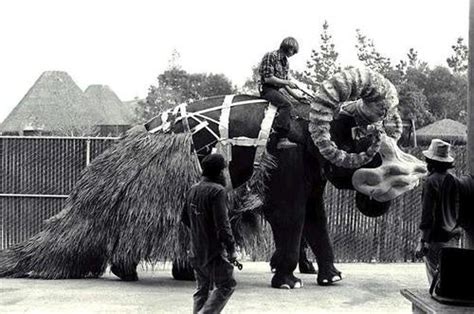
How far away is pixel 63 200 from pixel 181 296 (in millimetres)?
5020

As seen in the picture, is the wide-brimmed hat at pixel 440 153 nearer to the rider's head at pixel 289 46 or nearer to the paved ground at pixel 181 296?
the paved ground at pixel 181 296

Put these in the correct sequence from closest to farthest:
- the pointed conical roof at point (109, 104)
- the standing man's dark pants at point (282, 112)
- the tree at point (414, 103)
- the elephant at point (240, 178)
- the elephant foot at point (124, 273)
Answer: the elephant at point (240, 178)
the standing man's dark pants at point (282, 112)
the elephant foot at point (124, 273)
the tree at point (414, 103)
the pointed conical roof at point (109, 104)

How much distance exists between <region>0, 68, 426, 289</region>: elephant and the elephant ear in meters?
0.01

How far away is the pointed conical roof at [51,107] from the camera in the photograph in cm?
4138

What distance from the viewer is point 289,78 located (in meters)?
10.2

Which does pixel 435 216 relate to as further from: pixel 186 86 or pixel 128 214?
pixel 186 86

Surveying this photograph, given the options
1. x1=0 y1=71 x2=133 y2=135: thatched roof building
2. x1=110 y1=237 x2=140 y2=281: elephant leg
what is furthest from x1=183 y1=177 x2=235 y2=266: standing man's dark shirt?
x1=0 y1=71 x2=133 y2=135: thatched roof building

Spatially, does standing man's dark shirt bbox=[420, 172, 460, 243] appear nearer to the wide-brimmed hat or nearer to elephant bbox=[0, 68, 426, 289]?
the wide-brimmed hat

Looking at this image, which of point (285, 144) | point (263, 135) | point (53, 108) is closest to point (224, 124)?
point (263, 135)

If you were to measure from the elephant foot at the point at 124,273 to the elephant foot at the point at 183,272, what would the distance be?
1.68 feet

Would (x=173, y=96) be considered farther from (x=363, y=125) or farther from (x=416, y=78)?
(x=363, y=125)

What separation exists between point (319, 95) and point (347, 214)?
4120 millimetres

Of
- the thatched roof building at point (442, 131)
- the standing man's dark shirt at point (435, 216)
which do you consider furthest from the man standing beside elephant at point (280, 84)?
the thatched roof building at point (442, 131)

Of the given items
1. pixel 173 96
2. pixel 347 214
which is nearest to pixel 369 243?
pixel 347 214
